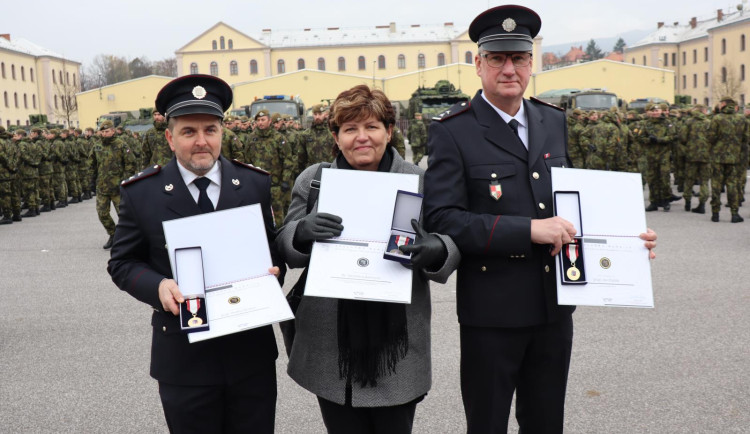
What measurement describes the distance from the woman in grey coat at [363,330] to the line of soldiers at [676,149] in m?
11.4

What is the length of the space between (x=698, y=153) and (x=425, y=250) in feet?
41.6

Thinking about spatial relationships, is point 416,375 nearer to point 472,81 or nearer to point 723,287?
point 723,287

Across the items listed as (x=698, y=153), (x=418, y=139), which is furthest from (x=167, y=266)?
(x=418, y=139)

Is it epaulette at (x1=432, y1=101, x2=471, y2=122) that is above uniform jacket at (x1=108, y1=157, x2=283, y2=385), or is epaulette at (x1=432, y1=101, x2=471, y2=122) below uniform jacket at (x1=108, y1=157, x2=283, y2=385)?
above

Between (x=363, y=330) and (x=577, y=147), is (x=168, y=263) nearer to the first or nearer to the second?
(x=363, y=330)

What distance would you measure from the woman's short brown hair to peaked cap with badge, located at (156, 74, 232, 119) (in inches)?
17.5

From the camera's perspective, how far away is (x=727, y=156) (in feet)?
43.1

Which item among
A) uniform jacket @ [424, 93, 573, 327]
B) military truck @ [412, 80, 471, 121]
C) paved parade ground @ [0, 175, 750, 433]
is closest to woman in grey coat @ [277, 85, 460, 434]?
uniform jacket @ [424, 93, 573, 327]

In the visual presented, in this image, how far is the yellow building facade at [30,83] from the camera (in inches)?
2721

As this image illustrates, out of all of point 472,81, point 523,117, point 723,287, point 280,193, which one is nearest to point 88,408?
point 523,117

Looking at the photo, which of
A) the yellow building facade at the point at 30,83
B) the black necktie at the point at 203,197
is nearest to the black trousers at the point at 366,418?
the black necktie at the point at 203,197

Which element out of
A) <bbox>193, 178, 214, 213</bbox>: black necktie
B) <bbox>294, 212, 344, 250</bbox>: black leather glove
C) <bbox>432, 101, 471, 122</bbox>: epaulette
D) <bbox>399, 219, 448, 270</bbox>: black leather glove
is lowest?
<bbox>399, 219, 448, 270</bbox>: black leather glove

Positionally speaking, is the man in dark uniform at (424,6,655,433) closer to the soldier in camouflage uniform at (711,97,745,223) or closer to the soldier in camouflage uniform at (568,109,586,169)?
the soldier in camouflage uniform at (711,97,745,223)

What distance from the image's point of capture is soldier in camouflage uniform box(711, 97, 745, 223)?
13102mm
